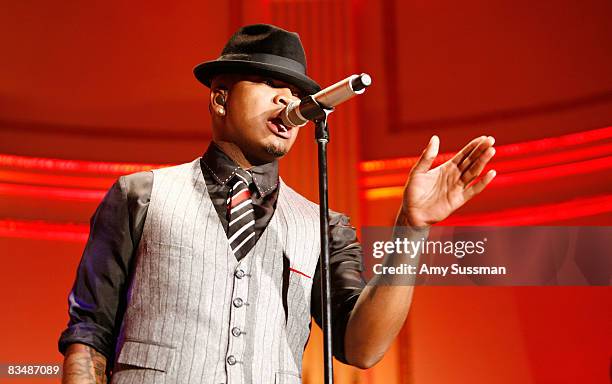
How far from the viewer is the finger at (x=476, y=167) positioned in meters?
1.19

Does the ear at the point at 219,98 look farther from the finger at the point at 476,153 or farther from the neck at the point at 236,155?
the finger at the point at 476,153

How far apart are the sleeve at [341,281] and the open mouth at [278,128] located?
233 mm

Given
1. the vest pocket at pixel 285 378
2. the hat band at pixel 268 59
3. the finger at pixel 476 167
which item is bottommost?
the vest pocket at pixel 285 378

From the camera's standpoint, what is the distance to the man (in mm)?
1241

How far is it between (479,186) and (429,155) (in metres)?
0.09

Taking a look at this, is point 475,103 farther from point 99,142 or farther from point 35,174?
point 35,174

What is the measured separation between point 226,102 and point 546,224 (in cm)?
155

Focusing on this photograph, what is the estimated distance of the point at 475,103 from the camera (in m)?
2.88

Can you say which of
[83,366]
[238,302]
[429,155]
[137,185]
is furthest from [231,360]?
[429,155]

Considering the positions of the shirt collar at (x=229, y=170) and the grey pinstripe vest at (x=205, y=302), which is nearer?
the grey pinstripe vest at (x=205, y=302)

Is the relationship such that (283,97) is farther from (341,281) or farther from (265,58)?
(341,281)

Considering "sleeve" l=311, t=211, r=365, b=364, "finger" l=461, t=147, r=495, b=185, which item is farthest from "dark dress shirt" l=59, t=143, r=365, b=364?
"finger" l=461, t=147, r=495, b=185

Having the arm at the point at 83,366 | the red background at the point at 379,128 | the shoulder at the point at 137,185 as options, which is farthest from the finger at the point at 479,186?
the red background at the point at 379,128

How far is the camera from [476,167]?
1.21 metres
